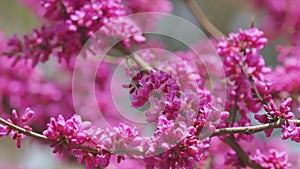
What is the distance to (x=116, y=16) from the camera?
1925mm

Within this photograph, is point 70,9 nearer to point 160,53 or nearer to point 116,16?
point 116,16

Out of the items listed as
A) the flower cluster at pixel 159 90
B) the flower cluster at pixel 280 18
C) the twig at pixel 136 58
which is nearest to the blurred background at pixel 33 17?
the flower cluster at pixel 280 18

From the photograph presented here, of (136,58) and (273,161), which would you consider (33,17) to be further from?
(273,161)

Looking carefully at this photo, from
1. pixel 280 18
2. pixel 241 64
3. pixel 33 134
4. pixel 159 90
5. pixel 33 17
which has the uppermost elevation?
pixel 33 17

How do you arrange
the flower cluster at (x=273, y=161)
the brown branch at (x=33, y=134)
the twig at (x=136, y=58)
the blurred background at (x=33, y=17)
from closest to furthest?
the brown branch at (x=33, y=134)
the flower cluster at (x=273, y=161)
the twig at (x=136, y=58)
the blurred background at (x=33, y=17)

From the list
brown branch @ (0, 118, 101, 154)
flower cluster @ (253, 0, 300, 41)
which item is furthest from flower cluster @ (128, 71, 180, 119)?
flower cluster @ (253, 0, 300, 41)

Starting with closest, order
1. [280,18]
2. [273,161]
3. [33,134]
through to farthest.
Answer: [33,134], [273,161], [280,18]

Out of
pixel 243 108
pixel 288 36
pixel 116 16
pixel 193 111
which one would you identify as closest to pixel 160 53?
pixel 116 16

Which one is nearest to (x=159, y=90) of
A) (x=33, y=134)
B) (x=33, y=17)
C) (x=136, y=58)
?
(x=33, y=134)

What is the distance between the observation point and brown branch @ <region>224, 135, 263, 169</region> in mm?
1739

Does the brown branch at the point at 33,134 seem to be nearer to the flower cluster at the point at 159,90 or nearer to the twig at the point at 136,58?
the flower cluster at the point at 159,90

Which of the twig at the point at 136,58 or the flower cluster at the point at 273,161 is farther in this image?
the twig at the point at 136,58

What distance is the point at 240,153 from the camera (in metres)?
1.75

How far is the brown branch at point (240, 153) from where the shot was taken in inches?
68.5
